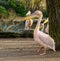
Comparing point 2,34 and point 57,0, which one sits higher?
point 57,0

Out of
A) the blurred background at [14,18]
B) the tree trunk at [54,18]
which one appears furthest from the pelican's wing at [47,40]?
the blurred background at [14,18]

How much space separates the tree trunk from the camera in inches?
473

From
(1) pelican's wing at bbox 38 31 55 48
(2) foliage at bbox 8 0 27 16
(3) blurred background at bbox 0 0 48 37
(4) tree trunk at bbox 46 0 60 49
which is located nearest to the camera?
(1) pelican's wing at bbox 38 31 55 48

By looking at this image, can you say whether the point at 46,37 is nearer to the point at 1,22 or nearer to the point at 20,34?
the point at 20,34

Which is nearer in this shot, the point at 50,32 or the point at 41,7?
the point at 50,32

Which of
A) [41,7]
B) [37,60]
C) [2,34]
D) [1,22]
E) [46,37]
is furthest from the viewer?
[41,7]

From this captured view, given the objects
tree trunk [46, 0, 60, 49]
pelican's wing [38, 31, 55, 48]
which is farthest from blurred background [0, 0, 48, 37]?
pelican's wing [38, 31, 55, 48]

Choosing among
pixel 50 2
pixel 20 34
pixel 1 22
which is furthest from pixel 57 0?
pixel 1 22

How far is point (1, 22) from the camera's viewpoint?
2267 cm

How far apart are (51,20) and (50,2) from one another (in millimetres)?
592

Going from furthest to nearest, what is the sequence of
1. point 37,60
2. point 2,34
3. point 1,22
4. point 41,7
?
point 41,7 → point 1,22 → point 2,34 → point 37,60

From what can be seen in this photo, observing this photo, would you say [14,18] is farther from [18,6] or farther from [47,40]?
[47,40]

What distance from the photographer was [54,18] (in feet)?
39.6

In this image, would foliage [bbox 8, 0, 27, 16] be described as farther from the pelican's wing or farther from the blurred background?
the pelican's wing
